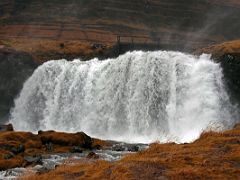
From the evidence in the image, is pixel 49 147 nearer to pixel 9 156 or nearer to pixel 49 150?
pixel 49 150

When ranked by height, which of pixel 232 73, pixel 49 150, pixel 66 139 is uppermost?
pixel 232 73

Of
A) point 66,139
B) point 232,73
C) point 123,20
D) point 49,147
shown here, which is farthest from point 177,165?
point 123,20

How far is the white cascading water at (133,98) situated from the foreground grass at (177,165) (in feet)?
81.4

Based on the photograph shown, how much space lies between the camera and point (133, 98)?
50188 mm

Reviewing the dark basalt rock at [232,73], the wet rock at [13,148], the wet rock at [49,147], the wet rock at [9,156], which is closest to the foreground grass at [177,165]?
the wet rock at [9,156]

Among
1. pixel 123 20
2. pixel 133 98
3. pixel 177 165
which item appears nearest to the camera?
pixel 177 165

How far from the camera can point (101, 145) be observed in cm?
3791

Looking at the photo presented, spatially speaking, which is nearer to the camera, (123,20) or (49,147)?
(49,147)

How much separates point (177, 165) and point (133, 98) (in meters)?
35.3

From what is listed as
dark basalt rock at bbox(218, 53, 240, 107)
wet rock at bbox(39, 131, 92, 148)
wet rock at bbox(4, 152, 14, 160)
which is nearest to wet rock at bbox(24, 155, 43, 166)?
wet rock at bbox(4, 152, 14, 160)

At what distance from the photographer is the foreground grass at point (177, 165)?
14070mm

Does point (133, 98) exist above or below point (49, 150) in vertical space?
above

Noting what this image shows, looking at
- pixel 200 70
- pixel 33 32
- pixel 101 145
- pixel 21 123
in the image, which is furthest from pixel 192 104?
pixel 33 32

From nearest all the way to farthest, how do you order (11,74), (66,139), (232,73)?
(66,139)
(232,73)
(11,74)
